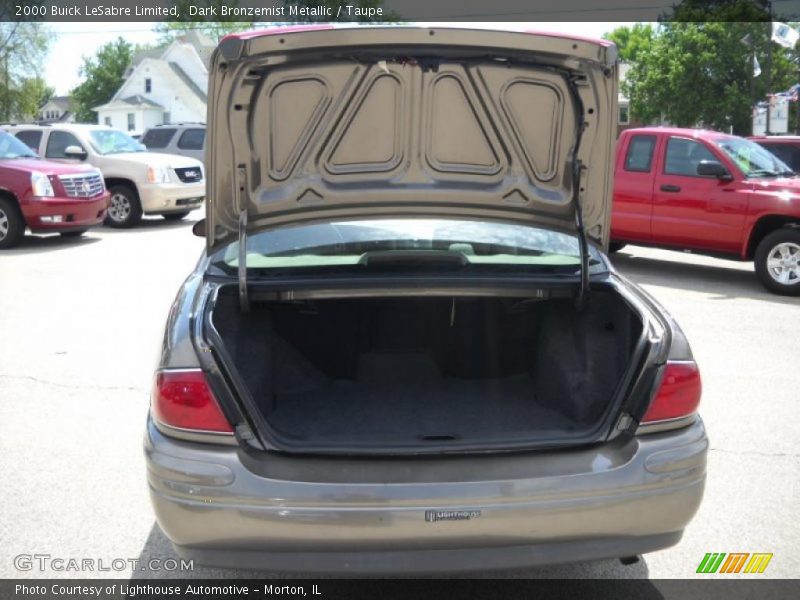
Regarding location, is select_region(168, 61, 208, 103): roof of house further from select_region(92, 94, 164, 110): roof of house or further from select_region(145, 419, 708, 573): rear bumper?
select_region(145, 419, 708, 573): rear bumper

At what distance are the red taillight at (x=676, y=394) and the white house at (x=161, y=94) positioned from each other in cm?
6589

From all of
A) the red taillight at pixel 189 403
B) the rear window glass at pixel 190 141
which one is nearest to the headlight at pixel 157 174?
the rear window glass at pixel 190 141

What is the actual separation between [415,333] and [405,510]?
6.50 ft

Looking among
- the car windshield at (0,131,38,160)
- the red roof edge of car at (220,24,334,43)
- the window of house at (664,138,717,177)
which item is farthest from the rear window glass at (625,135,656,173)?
the car windshield at (0,131,38,160)

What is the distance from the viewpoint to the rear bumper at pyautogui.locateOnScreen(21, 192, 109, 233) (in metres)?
13.4

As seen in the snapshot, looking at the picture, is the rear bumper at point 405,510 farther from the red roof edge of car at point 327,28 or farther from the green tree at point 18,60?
the green tree at point 18,60

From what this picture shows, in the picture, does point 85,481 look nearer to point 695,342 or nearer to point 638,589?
point 638,589

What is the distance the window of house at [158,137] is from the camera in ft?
75.2

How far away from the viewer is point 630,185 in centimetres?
1142

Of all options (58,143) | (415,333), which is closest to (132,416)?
(415,333)

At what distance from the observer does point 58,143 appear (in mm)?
16453

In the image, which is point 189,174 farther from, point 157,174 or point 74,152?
point 74,152

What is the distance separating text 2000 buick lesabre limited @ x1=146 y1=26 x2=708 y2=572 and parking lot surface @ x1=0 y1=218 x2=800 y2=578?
1.96ft

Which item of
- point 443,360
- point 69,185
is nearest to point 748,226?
point 443,360
